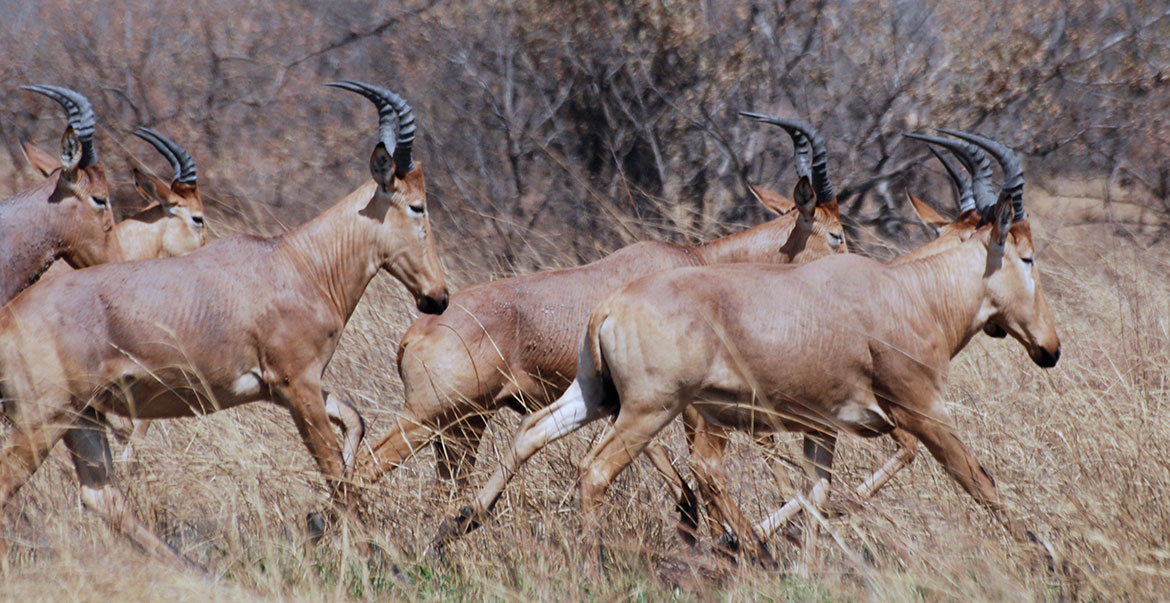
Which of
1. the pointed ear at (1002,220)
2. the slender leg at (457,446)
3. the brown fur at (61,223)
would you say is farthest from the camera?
the brown fur at (61,223)

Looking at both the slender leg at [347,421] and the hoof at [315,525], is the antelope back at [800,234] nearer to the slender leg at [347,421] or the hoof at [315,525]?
the slender leg at [347,421]

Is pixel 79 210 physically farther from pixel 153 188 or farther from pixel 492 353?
pixel 492 353

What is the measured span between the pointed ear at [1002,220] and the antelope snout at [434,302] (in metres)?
2.69

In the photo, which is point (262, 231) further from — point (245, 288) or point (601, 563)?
point (601, 563)

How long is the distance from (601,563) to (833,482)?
62.7 inches

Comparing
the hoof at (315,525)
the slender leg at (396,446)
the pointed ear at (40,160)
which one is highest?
the pointed ear at (40,160)

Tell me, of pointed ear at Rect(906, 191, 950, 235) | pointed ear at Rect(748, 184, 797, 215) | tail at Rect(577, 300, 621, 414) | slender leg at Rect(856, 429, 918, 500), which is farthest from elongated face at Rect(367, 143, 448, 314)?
pointed ear at Rect(906, 191, 950, 235)

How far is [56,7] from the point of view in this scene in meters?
12.2

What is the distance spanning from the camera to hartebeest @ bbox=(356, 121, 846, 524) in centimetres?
641

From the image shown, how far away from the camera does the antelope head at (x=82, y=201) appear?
24.4ft

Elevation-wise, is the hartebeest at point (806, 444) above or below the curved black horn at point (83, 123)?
below

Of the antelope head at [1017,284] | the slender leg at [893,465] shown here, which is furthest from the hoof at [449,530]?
the antelope head at [1017,284]

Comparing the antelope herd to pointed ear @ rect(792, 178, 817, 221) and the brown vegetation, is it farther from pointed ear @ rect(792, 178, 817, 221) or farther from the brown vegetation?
the brown vegetation

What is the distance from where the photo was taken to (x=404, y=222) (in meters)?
6.62
